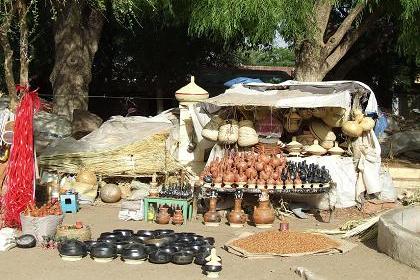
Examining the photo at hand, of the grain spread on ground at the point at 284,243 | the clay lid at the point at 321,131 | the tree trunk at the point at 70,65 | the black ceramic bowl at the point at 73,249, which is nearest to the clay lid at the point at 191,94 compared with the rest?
the clay lid at the point at 321,131

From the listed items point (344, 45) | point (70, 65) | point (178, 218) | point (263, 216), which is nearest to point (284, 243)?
point (263, 216)

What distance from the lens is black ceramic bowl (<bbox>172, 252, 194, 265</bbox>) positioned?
7012 mm

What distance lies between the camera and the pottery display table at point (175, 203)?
9453 millimetres

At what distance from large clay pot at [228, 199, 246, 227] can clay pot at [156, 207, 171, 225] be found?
0.90m

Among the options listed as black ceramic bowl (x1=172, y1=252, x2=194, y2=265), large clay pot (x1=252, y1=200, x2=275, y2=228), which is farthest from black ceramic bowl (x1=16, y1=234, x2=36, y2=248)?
large clay pot (x1=252, y1=200, x2=275, y2=228)

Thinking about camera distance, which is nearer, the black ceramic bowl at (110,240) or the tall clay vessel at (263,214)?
the black ceramic bowl at (110,240)

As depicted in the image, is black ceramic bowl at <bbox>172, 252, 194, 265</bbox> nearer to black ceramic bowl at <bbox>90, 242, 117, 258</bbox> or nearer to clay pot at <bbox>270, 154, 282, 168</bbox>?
black ceramic bowl at <bbox>90, 242, 117, 258</bbox>

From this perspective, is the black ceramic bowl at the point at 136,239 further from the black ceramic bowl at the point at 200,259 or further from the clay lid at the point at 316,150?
the clay lid at the point at 316,150

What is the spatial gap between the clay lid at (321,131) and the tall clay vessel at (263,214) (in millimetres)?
1864

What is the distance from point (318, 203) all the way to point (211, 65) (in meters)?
12.6

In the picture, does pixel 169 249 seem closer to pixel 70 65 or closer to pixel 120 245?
pixel 120 245

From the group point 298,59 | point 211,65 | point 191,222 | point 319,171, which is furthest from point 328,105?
point 211,65

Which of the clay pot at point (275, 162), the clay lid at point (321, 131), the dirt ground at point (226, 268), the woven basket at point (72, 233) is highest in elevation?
the clay lid at point (321, 131)

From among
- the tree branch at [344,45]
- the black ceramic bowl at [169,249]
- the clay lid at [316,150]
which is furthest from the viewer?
the tree branch at [344,45]
